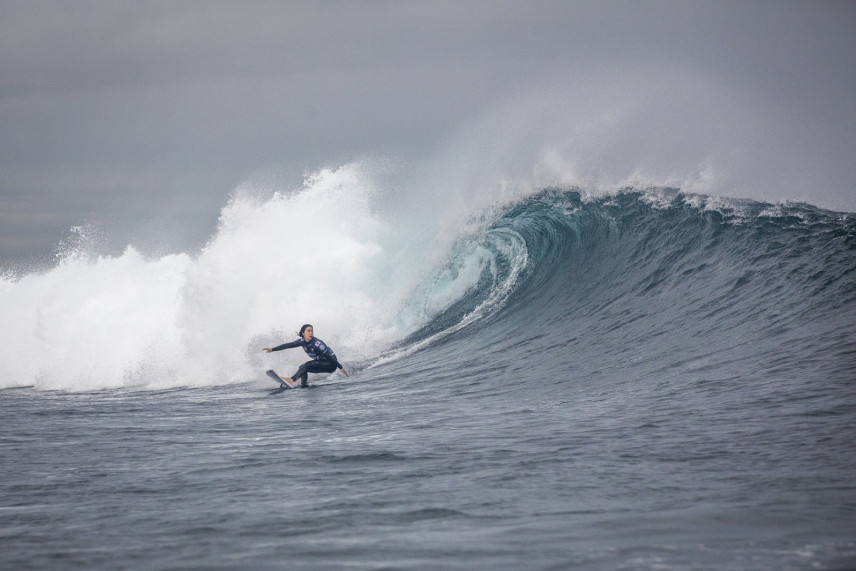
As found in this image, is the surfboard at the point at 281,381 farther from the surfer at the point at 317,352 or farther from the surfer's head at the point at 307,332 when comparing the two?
the surfer's head at the point at 307,332

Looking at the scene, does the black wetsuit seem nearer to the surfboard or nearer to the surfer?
the surfer

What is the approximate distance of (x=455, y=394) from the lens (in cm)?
1045

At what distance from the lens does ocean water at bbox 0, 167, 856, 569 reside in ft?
15.1

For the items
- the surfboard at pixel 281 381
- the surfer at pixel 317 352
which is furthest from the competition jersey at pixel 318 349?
the surfboard at pixel 281 381

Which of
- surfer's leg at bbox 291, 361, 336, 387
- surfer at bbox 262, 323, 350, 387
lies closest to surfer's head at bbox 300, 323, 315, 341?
surfer at bbox 262, 323, 350, 387

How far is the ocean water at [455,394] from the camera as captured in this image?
4590mm

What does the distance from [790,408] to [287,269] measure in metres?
12.2

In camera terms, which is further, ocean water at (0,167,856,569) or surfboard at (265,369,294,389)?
surfboard at (265,369,294,389)

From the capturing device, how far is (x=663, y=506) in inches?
191

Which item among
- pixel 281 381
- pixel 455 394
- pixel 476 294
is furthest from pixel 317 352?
pixel 476 294

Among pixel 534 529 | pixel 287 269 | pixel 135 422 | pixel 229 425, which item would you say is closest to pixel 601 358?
pixel 229 425

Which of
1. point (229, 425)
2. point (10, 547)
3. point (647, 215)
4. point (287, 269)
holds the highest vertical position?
point (647, 215)

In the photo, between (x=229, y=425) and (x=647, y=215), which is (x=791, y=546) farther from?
(x=647, y=215)

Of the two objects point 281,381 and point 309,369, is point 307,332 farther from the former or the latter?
point 281,381
